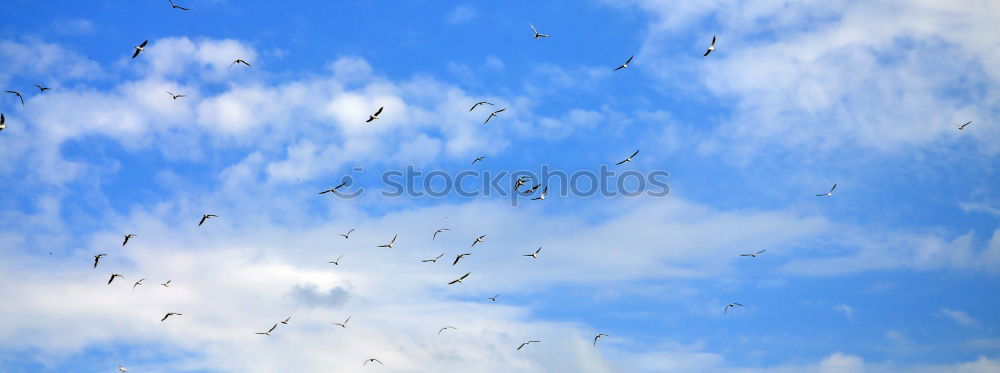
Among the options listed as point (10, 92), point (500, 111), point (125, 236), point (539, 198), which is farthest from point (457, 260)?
point (10, 92)

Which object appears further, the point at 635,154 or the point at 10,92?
the point at 635,154

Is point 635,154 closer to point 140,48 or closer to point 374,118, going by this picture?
point 374,118

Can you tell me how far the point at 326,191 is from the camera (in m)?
73.6

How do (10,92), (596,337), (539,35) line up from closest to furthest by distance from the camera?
(10,92), (539,35), (596,337)

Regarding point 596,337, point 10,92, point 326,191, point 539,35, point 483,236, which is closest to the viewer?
point 10,92

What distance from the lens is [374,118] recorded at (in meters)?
69.1

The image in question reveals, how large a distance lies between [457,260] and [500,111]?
16191 mm

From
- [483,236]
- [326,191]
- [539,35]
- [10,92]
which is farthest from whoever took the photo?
[483,236]

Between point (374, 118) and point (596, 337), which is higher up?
point (374, 118)

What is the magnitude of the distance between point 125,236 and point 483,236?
113ft

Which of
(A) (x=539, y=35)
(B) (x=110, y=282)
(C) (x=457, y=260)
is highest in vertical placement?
(A) (x=539, y=35)

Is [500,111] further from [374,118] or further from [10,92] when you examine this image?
[10,92]

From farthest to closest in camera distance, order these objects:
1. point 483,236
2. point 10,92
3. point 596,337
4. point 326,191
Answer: point 596,337 → point 483,236 → point 326,191 → point 10,92

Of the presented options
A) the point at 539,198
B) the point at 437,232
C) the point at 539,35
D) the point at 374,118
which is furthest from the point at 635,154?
the point at 374,118
